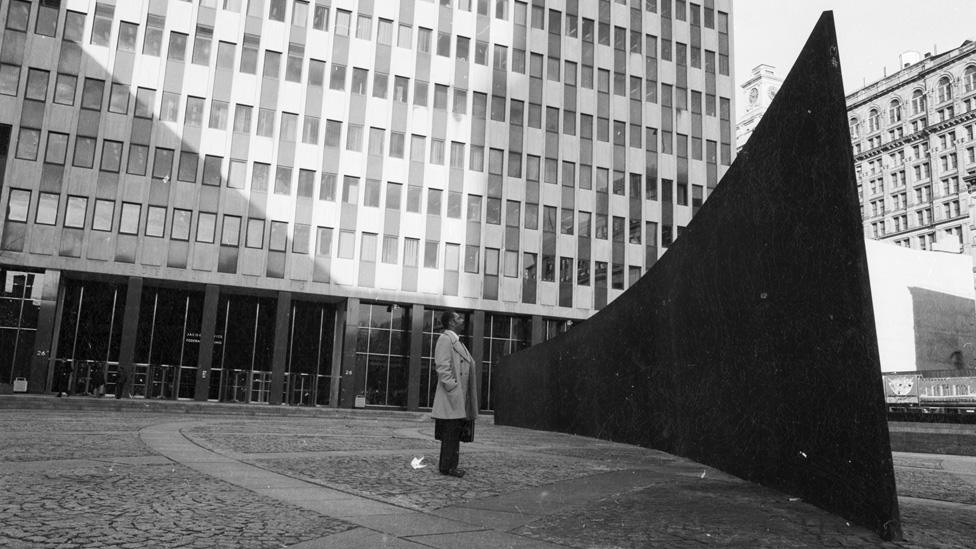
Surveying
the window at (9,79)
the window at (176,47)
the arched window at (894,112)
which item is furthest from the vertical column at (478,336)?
the arched window at (894,112)

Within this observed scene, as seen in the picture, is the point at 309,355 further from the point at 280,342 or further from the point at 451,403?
the point at 451,403

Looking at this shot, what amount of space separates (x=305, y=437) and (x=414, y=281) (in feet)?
80.1

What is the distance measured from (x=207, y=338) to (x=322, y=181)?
366 inches

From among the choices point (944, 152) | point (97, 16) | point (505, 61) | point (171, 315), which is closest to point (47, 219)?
point (171, 315)

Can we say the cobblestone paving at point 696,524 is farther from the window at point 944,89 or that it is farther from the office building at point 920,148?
the window at point 944,89

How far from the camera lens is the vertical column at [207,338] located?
33.0 meters

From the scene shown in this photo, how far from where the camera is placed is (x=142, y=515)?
4445mm

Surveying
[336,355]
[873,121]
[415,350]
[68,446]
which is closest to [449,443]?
[68,446]

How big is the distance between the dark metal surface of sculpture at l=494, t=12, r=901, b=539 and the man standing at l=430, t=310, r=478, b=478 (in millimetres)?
2687

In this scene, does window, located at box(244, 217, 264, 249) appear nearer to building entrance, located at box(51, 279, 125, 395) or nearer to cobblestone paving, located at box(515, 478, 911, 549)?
building entrance, located at box(51, 279, 125, 395)

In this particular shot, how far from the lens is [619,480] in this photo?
22.7 feet

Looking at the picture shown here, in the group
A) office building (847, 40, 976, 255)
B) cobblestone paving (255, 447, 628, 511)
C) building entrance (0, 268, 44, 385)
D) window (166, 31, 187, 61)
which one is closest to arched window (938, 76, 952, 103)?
office building (847, 40, 976, 255)

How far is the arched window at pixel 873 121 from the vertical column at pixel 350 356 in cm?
8808

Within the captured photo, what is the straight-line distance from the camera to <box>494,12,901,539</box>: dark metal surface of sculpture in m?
4.81
